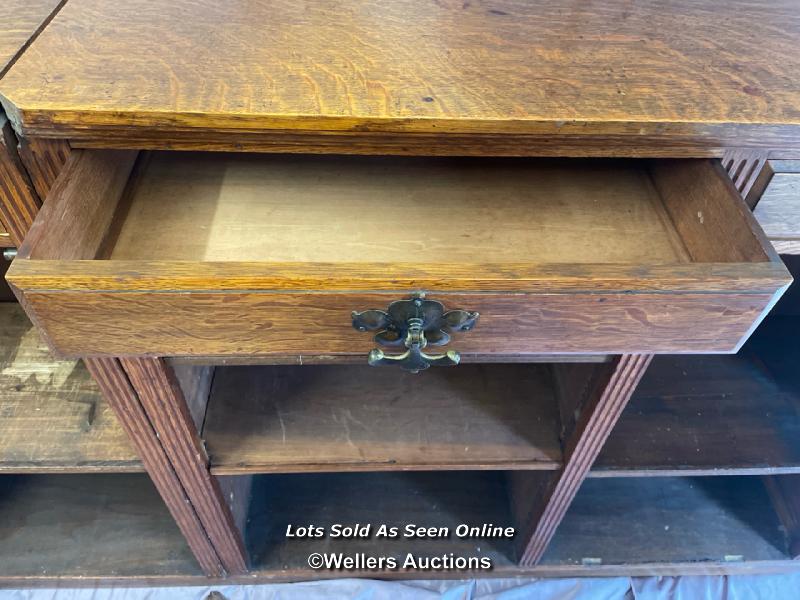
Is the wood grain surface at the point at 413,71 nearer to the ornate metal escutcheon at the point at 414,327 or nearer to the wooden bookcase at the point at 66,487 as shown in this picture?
the ornate metal escutcheon at the point at 414,327

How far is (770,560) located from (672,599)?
149mm

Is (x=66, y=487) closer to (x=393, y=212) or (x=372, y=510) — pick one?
(x=372, y=510)

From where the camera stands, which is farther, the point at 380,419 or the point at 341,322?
the point at 380,419

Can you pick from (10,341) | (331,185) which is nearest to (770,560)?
(331,185)

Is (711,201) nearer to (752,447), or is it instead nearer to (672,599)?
(752,447)

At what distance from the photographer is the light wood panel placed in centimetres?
55

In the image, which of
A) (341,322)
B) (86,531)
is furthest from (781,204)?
(86,531)

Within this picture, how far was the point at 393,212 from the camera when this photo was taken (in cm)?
59

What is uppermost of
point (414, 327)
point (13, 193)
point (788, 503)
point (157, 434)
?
point (13, 193)

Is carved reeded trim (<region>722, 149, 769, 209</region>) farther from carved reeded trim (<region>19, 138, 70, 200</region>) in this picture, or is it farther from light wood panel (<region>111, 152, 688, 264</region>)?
carved reeded trim (<region>19, 138, 70, 200</region>)

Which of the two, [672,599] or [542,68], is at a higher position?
[542,68]

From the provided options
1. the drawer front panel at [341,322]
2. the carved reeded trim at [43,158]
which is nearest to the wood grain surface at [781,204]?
the drawer front panel at [341,322]

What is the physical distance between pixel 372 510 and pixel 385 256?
516mm

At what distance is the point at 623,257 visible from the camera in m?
0.56
